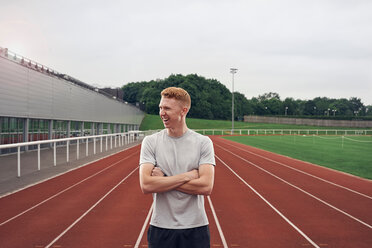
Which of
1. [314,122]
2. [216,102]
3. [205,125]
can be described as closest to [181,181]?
[205,125]

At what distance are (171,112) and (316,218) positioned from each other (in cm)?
562

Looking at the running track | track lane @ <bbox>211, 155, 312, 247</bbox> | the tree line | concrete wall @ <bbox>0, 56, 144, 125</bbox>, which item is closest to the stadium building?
concrete wall @ <bbox>0, 56, 144, 125</bbox>

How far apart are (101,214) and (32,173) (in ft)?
20.6

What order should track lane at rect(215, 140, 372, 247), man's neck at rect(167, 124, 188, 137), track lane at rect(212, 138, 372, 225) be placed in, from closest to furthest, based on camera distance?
1. man's neck at rect(167, 124, 188, 137)
2. track lane at rect(215, 140, 372, 247)
3. track lane at rect(212, 138, 372, 225)

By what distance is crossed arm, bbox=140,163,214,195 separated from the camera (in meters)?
2.23

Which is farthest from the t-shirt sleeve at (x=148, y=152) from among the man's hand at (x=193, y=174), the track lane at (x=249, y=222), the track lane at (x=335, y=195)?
the track lane at (x=335, y=195)

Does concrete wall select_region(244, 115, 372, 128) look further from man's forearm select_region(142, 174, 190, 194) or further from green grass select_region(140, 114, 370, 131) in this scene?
man's forearm select_region(142, 174, 190, 194)

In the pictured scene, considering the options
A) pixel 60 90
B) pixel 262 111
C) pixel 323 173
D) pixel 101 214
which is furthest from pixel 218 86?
pixel 101 214

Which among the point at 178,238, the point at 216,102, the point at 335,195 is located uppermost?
the point at 216,102

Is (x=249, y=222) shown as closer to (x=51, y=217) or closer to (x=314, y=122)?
(x=51, y=217)

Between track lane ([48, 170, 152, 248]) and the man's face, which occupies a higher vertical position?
the man's face

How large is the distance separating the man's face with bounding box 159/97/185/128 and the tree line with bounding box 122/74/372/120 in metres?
84.6

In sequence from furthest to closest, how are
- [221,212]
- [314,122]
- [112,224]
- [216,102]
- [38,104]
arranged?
[216,102], [314,122], [38,104], [221,212], [112,224]

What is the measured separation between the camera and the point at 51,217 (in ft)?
21.4
